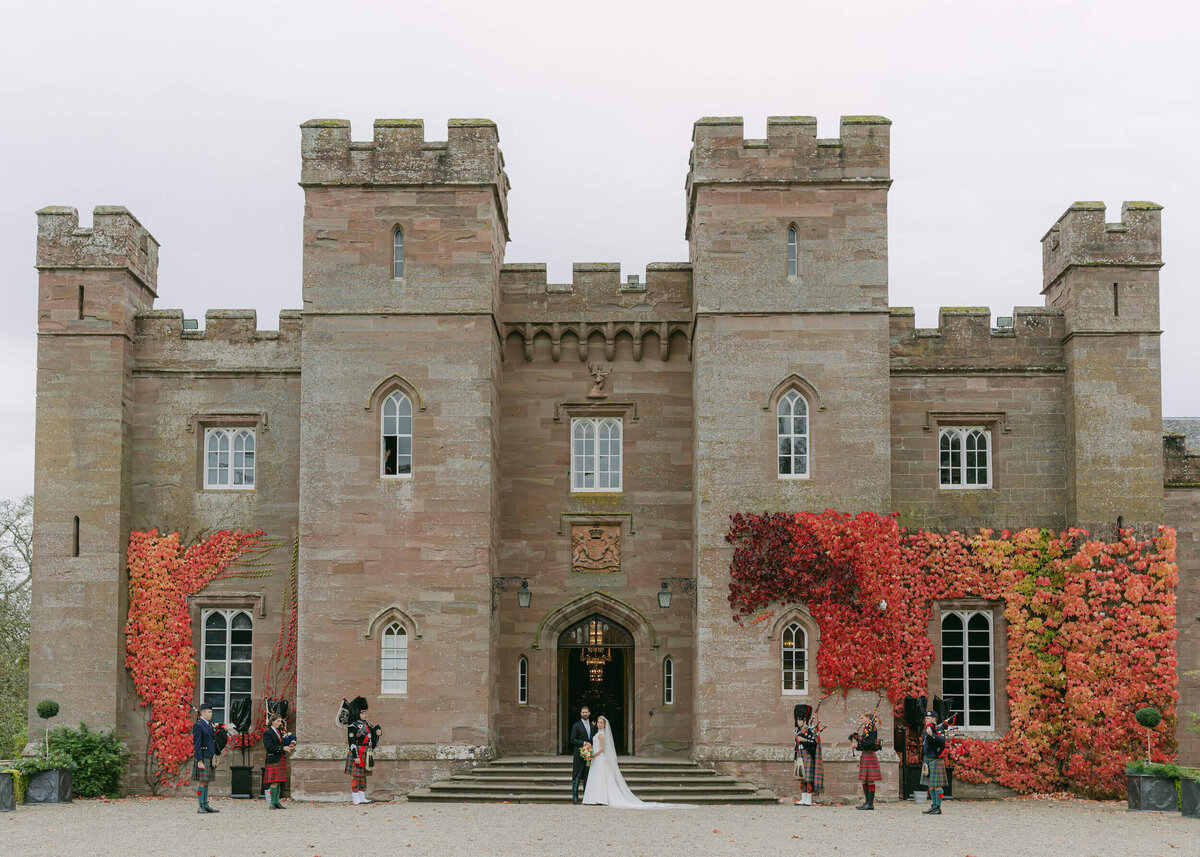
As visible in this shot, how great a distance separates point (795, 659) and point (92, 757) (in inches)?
431

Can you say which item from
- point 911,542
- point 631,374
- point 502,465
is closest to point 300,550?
point 502,465

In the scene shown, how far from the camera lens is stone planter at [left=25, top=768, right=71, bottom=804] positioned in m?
19.2

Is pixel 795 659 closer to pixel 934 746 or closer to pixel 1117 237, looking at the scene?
pixel 934 746

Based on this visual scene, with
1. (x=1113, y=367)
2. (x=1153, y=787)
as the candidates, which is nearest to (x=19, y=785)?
(x=1153, y=787)

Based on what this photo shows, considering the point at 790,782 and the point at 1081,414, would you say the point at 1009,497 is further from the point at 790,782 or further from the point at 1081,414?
the point at 790,782

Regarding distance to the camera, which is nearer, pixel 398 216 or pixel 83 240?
pixel 398 216

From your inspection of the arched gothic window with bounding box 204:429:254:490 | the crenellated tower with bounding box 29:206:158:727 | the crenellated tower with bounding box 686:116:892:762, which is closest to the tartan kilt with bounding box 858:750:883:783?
the crenellated tower with bounding box 686:116:892:762

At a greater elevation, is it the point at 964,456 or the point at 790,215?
the point at 790,215

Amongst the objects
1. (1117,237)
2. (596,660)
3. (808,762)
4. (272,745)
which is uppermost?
(1117,237)

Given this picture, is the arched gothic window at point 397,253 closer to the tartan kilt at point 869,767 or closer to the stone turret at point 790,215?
the stone turret at point 790,215

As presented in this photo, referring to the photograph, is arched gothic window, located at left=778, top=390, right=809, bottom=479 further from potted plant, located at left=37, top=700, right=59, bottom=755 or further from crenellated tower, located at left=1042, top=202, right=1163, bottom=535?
potted plant, located at left=37, top=700, right=59, bottom=755

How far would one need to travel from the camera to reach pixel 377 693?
19.6 meters

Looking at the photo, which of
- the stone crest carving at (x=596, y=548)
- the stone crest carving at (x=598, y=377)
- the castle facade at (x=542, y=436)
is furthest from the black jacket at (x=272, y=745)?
the stone crest carving at (x=598, y=377)

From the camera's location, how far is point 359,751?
1878 cm
